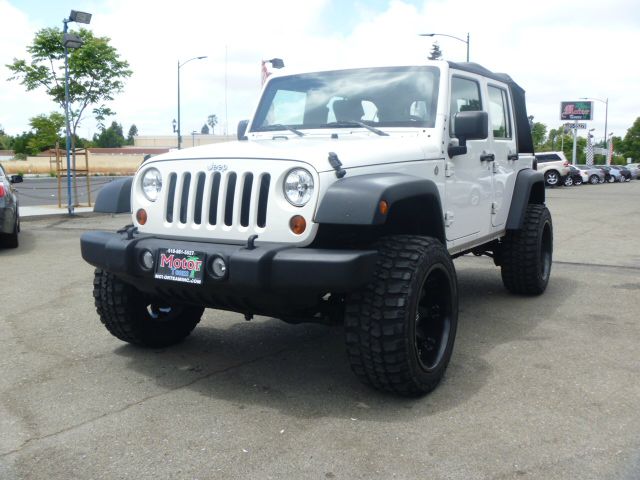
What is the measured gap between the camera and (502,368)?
14.8ft

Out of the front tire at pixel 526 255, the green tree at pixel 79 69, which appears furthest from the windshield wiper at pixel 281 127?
the green tree at pixel 79 69

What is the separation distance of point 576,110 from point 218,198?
273ft

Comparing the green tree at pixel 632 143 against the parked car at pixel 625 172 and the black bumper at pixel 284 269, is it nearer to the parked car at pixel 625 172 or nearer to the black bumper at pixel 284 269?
the parked car at pixel 625 172

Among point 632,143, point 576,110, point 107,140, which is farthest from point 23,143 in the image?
point 632,143

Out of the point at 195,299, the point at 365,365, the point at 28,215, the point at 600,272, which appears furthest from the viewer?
the point at 28,215

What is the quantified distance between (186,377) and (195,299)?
66 centimetres

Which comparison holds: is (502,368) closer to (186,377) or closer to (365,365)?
(365,365)

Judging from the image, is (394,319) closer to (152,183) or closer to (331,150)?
(331,150)

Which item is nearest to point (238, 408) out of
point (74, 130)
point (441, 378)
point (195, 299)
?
point (195, 299)

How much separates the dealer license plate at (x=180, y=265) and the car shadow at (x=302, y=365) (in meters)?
0.75

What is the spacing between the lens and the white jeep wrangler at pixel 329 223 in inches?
140

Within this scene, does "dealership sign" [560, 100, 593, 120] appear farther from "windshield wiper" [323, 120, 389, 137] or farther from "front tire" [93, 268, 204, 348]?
"front tire" [93, 268, 204, 348]

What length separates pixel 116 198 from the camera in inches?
177

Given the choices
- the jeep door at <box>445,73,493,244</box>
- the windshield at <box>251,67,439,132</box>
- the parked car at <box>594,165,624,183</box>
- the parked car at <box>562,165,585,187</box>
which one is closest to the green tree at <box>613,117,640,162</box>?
the parked car at <box>594,165,624,183</box>
